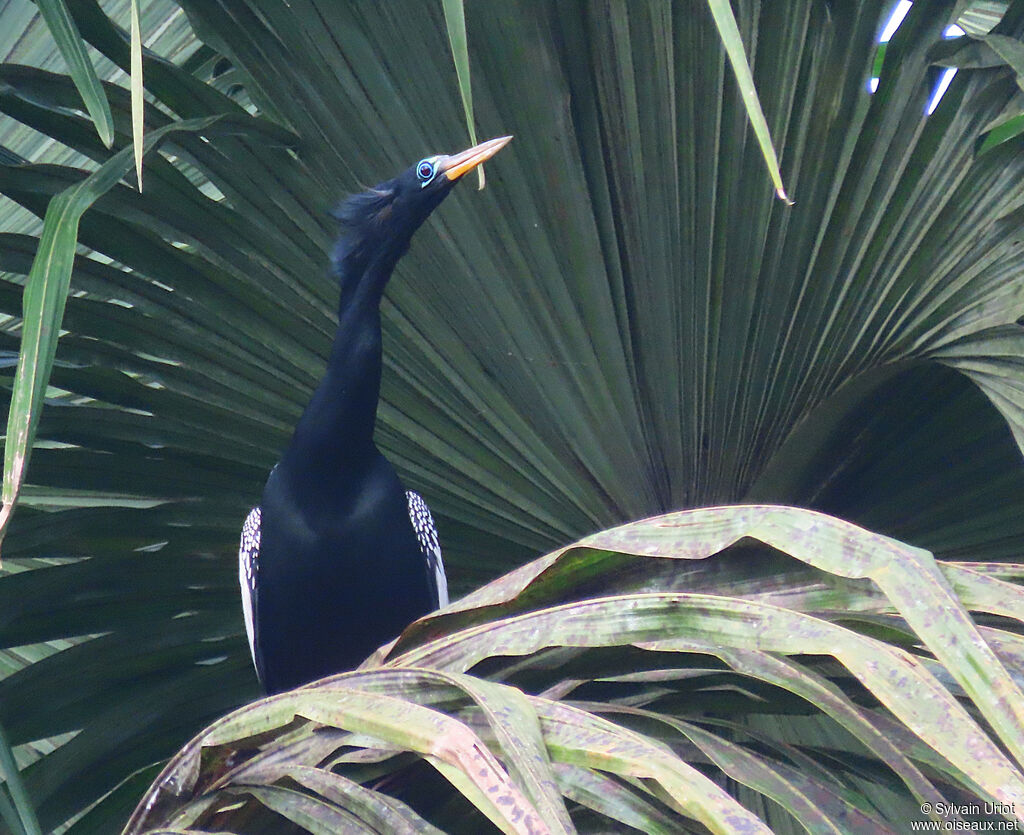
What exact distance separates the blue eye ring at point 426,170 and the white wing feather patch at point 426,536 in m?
0.60

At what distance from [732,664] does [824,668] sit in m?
0.10

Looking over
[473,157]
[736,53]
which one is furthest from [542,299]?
[736,53]

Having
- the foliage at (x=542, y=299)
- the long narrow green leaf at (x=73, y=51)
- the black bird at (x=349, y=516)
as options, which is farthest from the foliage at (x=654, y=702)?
the black bird at (x=349, y=516)

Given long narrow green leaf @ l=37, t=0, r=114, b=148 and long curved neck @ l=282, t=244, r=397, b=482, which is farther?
long curved neck @ l=282, t=244, r=397, b=482

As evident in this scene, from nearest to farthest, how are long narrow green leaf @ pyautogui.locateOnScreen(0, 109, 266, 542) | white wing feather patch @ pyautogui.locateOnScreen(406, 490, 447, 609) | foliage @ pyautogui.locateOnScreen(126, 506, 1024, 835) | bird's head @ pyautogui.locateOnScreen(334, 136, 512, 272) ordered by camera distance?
foliage @ pyautogui.locateOnScreen(126, 506, 1024, 835)
long narrow green leaf @ pyautogui.locateOnScreen(0, 109, 266, 542)
bird's head @ pyautogui.locateOnScreen(334, 136, 512, 272)
white wing feather patch @ pyautogui.locateOnScreen(406, 490, 447, 609)

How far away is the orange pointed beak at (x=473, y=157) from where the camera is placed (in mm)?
1515

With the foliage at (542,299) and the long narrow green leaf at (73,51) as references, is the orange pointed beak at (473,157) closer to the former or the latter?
the foliage at (542,299)

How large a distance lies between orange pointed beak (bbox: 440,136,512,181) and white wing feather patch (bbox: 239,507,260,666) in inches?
26.6

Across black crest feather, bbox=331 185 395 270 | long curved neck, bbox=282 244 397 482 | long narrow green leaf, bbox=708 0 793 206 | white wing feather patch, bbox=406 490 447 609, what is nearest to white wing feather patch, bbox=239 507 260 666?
long curved neck, bbox=282 244 397 482

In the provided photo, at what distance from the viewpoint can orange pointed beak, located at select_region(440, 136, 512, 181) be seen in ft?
4.97

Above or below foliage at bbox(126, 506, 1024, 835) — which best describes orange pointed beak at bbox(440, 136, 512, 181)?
above

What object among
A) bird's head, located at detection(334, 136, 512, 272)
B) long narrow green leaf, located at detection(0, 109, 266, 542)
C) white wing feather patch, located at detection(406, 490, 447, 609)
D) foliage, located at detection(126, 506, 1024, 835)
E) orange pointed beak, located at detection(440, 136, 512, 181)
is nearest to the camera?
foliage, located at detection(126, 506, 1024, 835)

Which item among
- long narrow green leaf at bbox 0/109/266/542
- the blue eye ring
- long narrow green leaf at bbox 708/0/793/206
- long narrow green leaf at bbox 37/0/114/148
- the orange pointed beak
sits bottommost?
long narrow green leaf at bbox 0/109/266/542

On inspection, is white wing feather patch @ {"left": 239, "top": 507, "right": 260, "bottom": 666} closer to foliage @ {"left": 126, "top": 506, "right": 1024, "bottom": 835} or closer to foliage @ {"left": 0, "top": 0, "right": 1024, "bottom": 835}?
foliage @ {"left": 0, "top": 0, "right": 1024, "bottom": 835}
